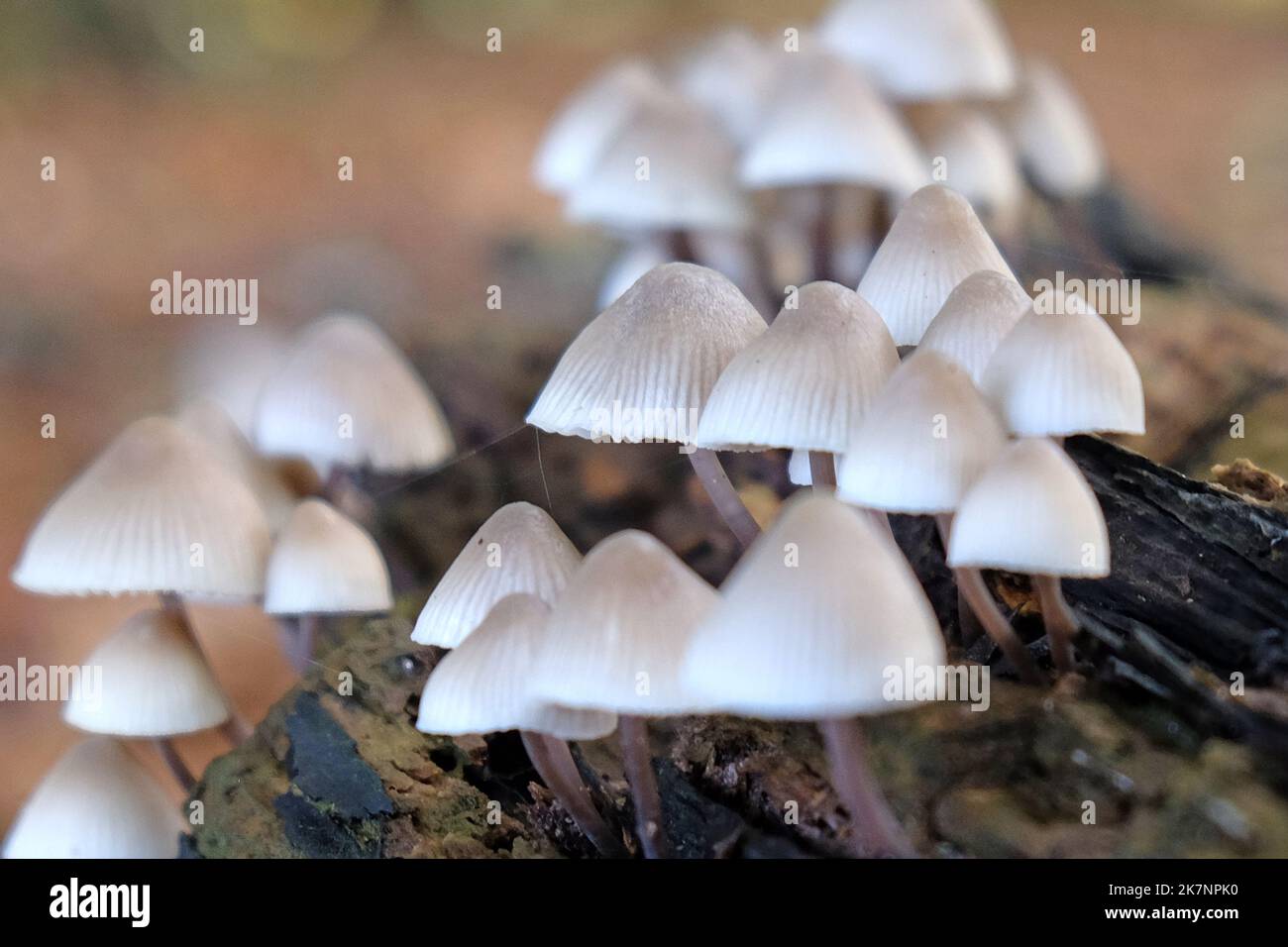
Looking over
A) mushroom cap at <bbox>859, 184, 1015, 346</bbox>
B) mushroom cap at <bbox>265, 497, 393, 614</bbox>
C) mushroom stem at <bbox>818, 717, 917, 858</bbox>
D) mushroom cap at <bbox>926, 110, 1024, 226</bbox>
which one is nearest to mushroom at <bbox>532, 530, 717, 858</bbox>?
mushroom stem at <bbox>818, 717, 917, 858</bbox>

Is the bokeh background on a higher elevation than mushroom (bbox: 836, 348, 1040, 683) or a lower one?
higher

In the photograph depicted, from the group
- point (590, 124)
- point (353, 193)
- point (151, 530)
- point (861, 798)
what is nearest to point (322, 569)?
point (151, 530)

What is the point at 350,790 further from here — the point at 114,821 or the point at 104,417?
the point at 104,417

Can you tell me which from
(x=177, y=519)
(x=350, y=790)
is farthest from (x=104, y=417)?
(x=350, y=790)

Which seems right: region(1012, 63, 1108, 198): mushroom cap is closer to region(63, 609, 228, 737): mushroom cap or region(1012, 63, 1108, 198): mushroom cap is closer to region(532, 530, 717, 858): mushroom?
region(532, 530, 717, 858): mushroom

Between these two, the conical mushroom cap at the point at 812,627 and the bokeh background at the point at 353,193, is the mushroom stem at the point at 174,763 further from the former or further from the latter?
the conical mushroom cap at the point at 812,627

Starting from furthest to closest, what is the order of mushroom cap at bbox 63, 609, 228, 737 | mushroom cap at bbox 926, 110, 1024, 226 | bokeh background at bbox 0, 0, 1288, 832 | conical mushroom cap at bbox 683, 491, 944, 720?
bokeh background at bbox 0, 0, 1288, 832, mushroom cap at bbox 926, 110, 1024, 226, mushroom cap at bbox 63, 609, 228, 737, conical mushroom cap at bbox 683, 491, 944, 720
